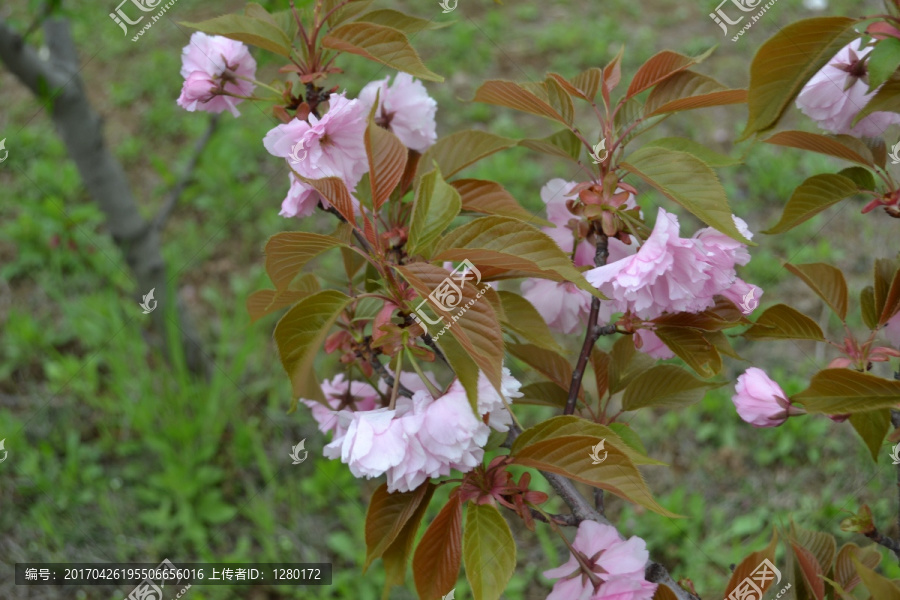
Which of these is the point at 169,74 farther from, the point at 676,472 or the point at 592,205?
the point at 592,205

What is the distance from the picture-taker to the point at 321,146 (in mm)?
747

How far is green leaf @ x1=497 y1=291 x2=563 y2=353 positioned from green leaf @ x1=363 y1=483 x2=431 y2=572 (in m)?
0.18

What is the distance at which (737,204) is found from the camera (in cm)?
274

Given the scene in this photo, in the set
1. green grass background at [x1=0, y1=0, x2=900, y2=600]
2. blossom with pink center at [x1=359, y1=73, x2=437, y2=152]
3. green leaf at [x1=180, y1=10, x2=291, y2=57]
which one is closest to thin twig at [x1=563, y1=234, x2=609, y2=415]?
blossom with pink center at [x1=359, y1=73, x2=437, y2=152]

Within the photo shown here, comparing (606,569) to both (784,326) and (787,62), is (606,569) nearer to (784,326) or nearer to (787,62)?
(784,326)

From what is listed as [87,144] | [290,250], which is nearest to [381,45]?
[290,250]

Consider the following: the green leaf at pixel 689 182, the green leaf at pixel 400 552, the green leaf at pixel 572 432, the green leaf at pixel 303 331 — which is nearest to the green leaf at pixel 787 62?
the green leaf at pixel 689 182

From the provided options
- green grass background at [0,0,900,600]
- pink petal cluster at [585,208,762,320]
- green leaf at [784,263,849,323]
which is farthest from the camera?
green grass background at [0,0,900,600]

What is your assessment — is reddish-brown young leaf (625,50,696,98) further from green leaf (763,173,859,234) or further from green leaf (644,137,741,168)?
green leaf (763,173,859,234)

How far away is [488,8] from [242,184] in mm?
1676

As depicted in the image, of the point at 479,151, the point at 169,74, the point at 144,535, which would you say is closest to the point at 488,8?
the point at 169,74

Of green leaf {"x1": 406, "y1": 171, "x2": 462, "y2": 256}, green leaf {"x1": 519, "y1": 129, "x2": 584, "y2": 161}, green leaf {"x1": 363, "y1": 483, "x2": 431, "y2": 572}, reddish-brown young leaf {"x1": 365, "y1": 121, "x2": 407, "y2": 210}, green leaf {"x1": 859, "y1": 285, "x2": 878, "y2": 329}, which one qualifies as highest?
reddish-brown young leaf {"x1": 365, "y1": 121, "x2": 407, "y2": 210}

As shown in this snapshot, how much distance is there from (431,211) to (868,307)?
1.77 ft

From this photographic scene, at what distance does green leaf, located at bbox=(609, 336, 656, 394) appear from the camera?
0.91m
